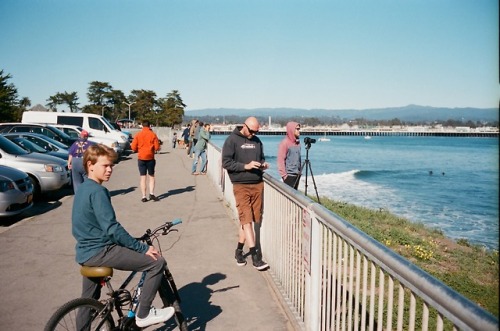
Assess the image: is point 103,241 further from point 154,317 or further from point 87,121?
point 87,121

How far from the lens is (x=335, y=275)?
3.20 meters

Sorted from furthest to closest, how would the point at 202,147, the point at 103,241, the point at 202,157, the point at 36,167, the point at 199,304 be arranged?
1. the point at 202,157
2. the point at 202,147
3. the point at 36,167
4. the point at 199,304
5. the point at 103,241

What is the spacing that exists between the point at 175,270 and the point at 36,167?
6650 mm

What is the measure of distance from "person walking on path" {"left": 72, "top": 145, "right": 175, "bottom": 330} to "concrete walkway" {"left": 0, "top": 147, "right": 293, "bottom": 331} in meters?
0.92

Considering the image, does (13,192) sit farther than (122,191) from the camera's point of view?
No

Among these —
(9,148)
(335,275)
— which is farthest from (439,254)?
(9,148)

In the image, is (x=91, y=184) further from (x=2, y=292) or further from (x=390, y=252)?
(x=2, y=292)

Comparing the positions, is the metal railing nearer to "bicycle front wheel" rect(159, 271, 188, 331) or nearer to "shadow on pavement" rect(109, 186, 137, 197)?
"bicycle front wheel" rect(159, 271, 188, 331)

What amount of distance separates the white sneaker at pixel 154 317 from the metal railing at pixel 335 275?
1.25m

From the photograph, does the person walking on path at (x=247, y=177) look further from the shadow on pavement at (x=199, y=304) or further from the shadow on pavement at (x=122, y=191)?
the shadow on pavement at (x=122, y=191)

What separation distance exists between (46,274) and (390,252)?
4861mm

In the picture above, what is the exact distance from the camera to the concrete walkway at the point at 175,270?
14.1 ft

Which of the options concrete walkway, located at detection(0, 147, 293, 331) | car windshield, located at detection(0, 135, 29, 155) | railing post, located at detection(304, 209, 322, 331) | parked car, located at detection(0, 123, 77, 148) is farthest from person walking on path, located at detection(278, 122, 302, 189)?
parked car, located at detection(0, 123, 77, 148)

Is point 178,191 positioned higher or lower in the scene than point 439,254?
higher
